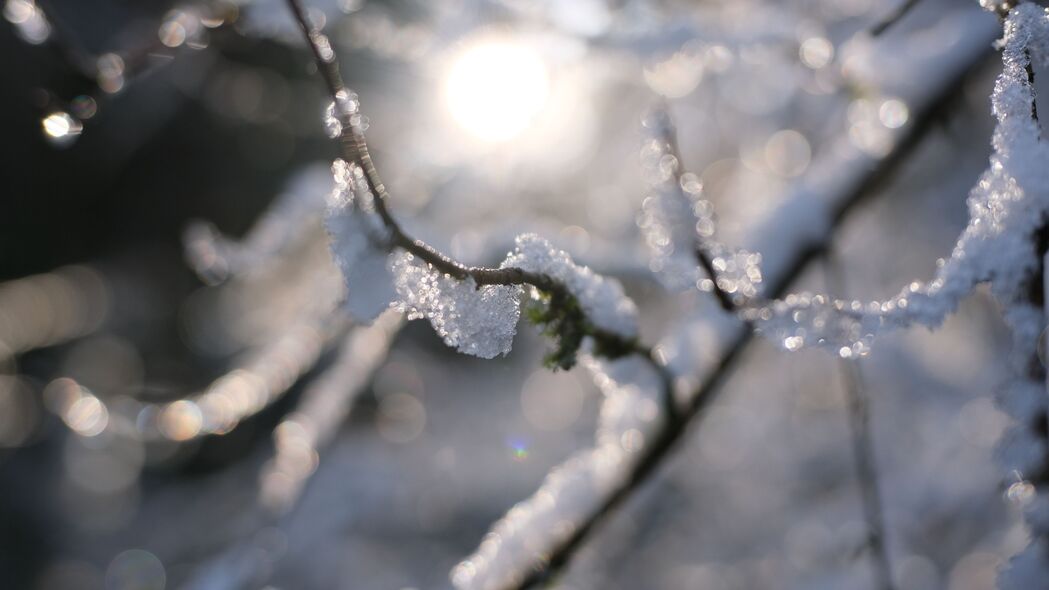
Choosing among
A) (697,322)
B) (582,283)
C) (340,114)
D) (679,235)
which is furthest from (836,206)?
(340,114)

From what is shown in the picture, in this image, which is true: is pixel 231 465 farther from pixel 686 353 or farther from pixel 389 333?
pixel 686 353

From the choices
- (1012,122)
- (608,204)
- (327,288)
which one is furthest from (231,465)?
(1012,122)

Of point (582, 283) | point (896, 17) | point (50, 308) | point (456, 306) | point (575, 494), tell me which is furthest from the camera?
point (50, 308)

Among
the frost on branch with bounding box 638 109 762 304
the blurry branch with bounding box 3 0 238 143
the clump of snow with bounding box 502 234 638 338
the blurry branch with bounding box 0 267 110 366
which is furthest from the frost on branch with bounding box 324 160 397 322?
the blurry branch with bounding box 0 267 110 366

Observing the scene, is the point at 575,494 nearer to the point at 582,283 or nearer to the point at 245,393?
the point at 582,283

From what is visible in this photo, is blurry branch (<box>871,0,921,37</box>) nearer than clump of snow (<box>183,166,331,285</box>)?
Yes

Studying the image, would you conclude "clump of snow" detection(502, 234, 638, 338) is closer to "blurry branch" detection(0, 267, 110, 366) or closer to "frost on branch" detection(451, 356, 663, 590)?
"frost on branch" detection(451, 356, 663, 590)
